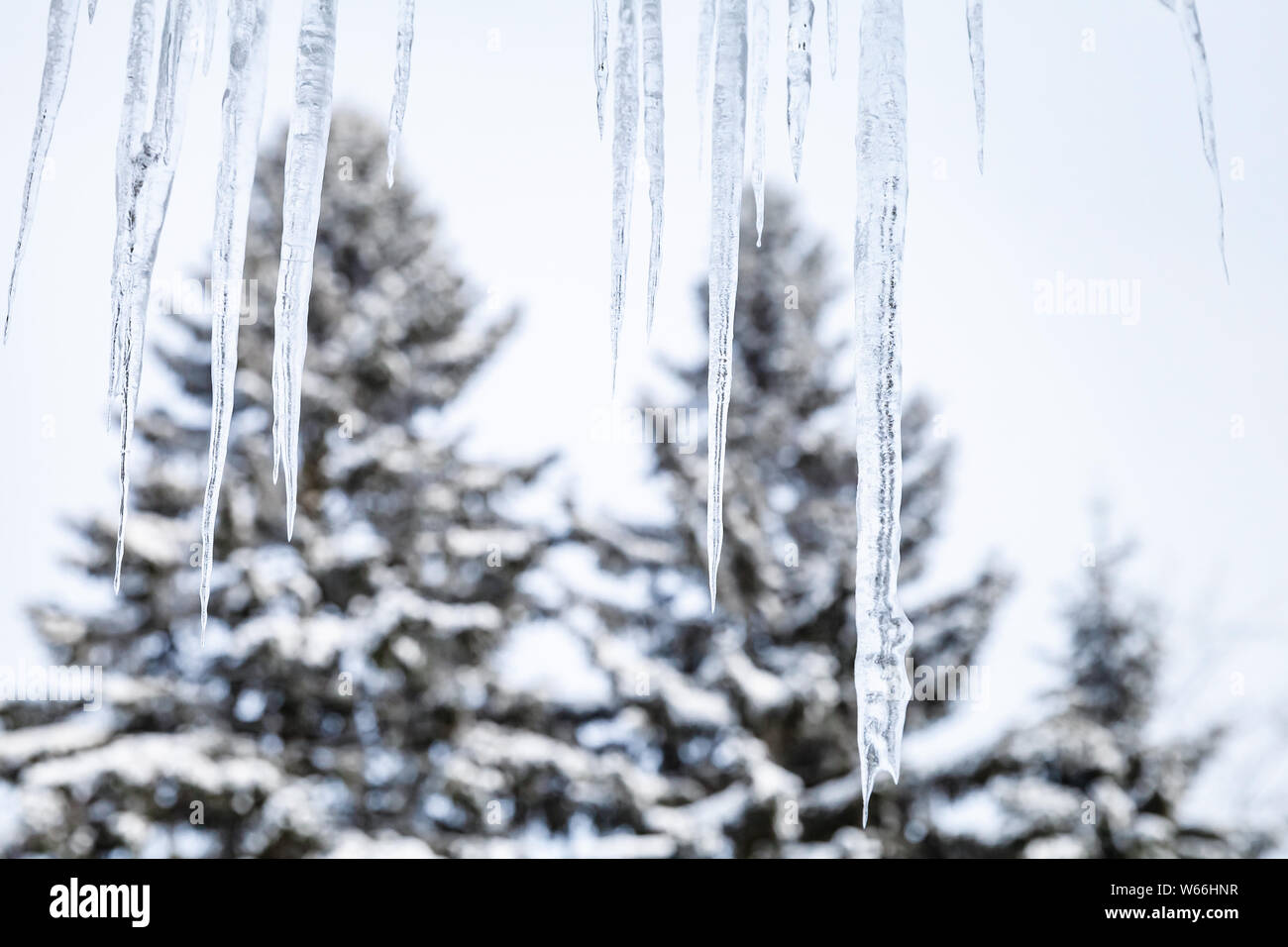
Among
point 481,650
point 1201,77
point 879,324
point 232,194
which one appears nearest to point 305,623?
point 481,650

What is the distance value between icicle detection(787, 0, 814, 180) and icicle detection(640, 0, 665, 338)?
17cm

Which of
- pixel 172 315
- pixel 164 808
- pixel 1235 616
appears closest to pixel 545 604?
pixel 164 808

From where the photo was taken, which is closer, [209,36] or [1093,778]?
[209,36]

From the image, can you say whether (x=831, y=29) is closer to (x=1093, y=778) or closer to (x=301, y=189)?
(x=301, y=189)

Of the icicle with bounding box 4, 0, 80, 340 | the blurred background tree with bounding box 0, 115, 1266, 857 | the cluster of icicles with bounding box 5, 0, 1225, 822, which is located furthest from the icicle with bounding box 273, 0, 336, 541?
the blurred background tree with bounding box 0, 115, 1266, 857

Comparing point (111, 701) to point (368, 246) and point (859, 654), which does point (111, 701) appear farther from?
point (859, 654)

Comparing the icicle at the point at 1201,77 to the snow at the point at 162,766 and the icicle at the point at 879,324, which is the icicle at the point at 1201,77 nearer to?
the icicle at the point at 879,324

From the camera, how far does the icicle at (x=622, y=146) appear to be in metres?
1.36

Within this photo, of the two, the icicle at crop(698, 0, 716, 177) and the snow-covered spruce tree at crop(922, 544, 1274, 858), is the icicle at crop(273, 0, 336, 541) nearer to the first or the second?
the icicle at crop(698, 0, 716, 177)

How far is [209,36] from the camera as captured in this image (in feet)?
4.82

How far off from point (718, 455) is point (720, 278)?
23 cm

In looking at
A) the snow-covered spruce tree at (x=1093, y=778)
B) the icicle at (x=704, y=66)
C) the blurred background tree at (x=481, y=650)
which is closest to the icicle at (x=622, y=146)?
the icicle at (x=704, y=66)

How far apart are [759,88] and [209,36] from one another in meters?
0.74
